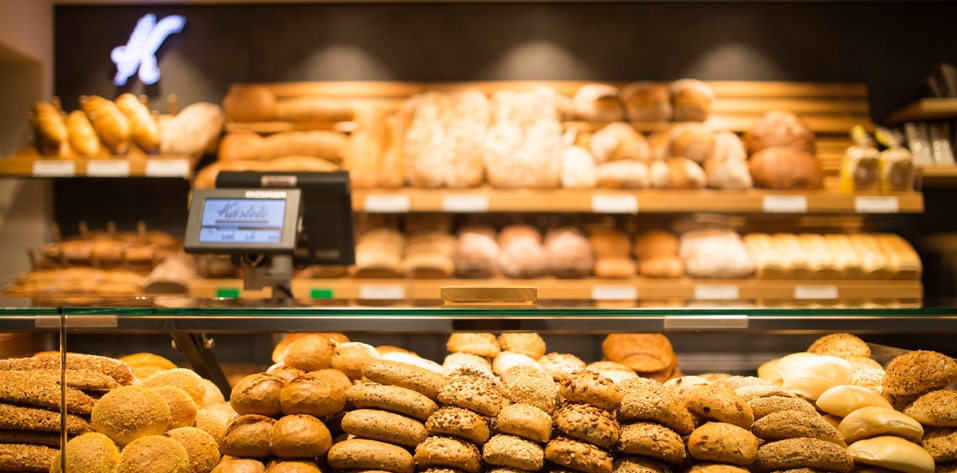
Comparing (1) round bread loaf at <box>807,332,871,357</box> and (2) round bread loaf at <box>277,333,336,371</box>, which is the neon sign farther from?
(1) round bread loaf at <box>807,332,871,357</box>

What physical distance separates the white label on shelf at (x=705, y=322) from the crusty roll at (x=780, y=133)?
9.29 ft

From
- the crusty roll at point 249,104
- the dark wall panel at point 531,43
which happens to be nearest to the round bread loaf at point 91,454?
the crusty roll at point 249,104

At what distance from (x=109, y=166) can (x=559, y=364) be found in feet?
9.74

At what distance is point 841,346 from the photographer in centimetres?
160

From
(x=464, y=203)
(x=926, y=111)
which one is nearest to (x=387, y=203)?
(x=464, y=203)

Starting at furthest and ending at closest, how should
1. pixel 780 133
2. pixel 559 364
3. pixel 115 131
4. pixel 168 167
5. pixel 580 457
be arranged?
1. pixel 780 133
2. pixel 115 131
3. pixel 168 167
4. pixel 559 364
5. pixel 580 457

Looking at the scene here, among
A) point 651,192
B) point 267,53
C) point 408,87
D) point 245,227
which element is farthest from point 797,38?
point 245,227

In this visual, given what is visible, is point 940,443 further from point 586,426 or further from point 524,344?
point 524,344

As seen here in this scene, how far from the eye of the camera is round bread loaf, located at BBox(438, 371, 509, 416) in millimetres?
1277

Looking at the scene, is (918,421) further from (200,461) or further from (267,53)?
(267,53)

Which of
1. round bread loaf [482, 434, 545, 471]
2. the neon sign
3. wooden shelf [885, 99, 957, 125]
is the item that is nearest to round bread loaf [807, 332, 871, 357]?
round bread loaf [482, 434, 545, 471]

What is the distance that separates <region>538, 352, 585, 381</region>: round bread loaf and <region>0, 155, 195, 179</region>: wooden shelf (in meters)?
2.62

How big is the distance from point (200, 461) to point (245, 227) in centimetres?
90

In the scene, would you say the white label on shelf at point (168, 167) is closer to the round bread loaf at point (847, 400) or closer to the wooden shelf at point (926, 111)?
the round bread loaf at point (847, 400)
